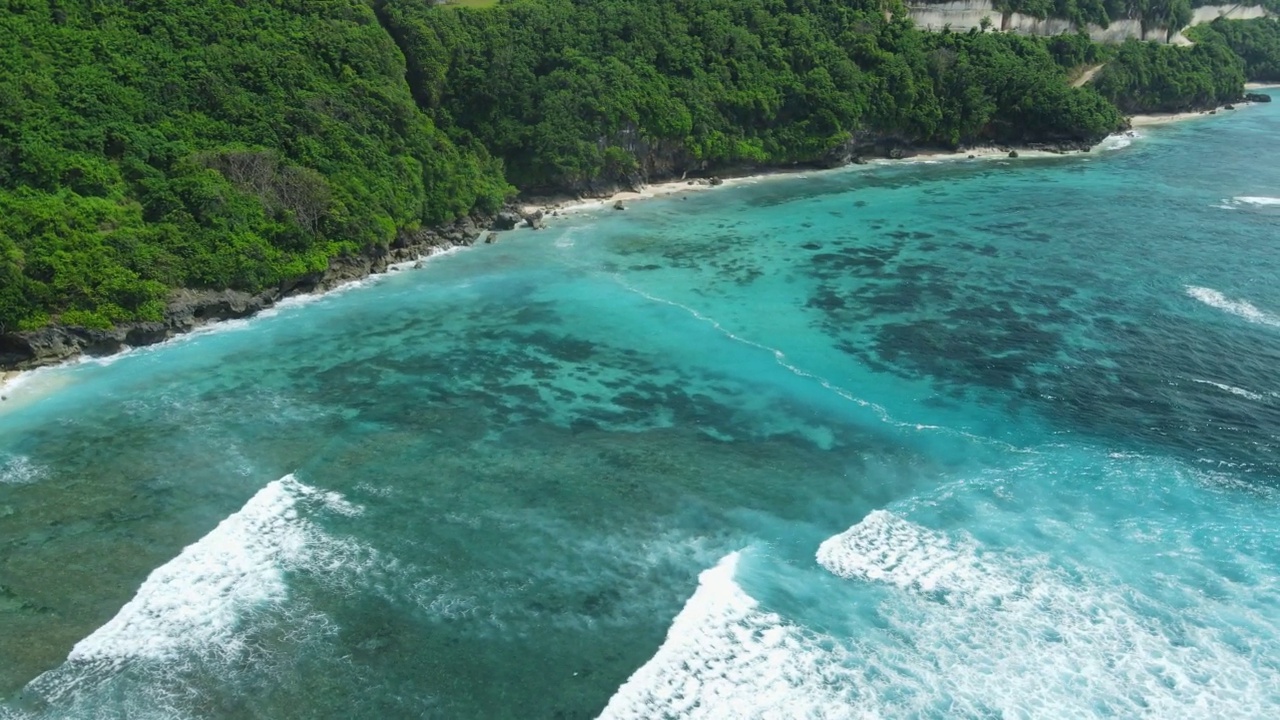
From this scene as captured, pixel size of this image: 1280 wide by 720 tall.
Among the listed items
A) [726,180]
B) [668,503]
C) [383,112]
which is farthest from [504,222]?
[668,503]

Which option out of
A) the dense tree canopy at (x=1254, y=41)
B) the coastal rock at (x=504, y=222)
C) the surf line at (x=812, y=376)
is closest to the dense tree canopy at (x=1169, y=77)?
the dense tree canopy at (x=1254, y=41)

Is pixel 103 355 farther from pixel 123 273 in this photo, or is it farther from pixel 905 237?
pixel 905 237

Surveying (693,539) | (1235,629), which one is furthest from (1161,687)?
(693,539)

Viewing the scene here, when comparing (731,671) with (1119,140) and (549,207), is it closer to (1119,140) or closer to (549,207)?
(549,207)

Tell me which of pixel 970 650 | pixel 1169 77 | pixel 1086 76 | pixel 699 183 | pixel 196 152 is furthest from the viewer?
pixel 1169 77

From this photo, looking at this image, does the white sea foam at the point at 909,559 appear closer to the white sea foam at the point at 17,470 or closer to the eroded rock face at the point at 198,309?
the white sea foam at the point at 17,470

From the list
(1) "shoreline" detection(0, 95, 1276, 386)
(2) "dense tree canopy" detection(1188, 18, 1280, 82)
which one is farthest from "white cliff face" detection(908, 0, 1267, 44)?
(2) "dense tree canopy" detection(1188, 18, 1280, 82)

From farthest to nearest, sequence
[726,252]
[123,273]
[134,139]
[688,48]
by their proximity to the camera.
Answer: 1. [688,48]
2. [726,252]
3. [134,139]
4. [123,273]
